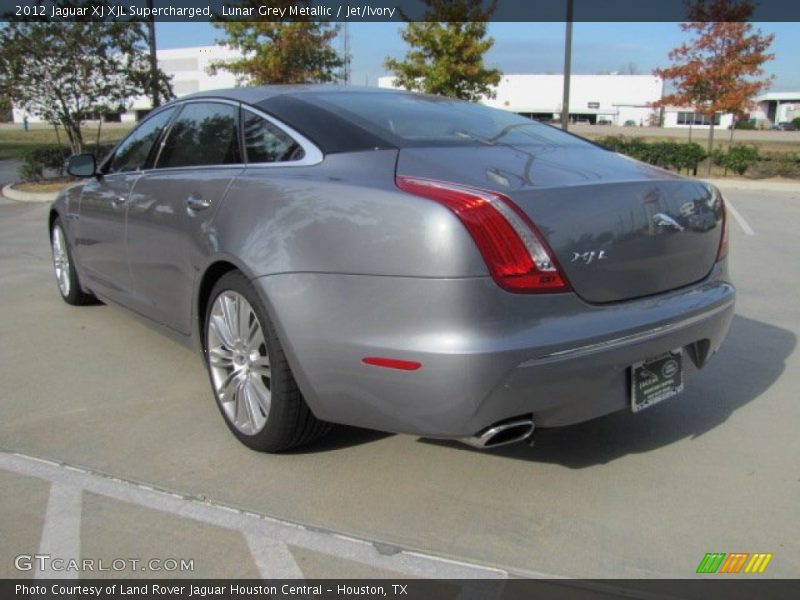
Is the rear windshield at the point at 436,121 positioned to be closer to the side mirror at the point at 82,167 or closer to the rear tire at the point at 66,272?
the side mirror at the point at 82,167

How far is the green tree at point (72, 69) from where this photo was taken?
1484cm

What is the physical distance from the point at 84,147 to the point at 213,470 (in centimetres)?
1621

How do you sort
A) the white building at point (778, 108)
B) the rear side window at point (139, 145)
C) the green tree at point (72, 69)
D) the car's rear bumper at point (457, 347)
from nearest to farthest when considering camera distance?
the car's rear bumper at point (457, 347) → the rear side window at point (139, 145) → the green tree at point (72, 69) → the white building at point (778, 108)

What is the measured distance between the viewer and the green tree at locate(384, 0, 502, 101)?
20734 mm

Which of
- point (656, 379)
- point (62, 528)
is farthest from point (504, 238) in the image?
point (62, 528)

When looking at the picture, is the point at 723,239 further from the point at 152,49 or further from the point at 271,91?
the point at 152,49

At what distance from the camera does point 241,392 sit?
322 cm

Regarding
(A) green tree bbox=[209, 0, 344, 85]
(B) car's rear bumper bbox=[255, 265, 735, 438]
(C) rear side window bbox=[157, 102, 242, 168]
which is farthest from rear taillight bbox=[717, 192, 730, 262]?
(A) green tree bbox=[209, 0, 344, 85]

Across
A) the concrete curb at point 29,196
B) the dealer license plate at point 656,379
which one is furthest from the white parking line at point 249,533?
the concrete curb at point 29,196

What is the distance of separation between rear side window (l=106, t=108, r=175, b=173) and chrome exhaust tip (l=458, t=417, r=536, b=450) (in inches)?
107

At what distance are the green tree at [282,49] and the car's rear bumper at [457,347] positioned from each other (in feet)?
63.2

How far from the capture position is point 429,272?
2414 mm
